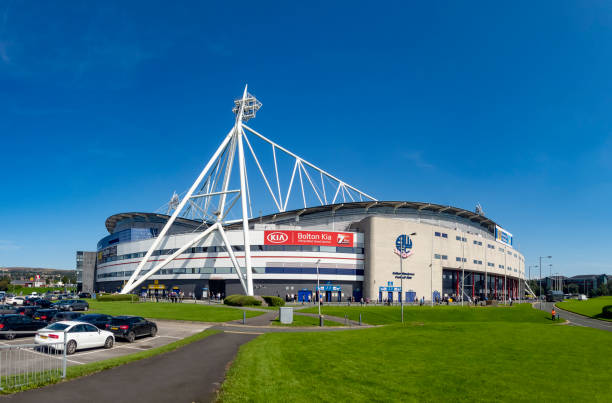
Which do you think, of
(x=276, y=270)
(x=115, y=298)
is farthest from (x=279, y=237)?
(x=115, y=298)

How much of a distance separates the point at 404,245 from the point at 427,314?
89.4ft

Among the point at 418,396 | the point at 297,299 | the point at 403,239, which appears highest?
the point at 403,239

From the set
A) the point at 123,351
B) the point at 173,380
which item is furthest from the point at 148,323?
the point at 173,380

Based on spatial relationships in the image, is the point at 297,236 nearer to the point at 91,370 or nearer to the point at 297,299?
the point at 297,299

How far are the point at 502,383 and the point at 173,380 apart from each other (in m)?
11.8

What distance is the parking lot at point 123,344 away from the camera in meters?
19.2

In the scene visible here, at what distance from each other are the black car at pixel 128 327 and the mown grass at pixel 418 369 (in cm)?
781

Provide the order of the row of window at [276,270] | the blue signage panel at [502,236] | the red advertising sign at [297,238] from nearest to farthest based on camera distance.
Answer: the row of window at [276,270], the red advertising sign at [297,238], the blue signage panel at [502,236]

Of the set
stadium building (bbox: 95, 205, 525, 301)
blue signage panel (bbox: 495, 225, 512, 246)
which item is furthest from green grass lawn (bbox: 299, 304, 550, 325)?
blue signage panel (bbox: 495, 225, 512, 246)

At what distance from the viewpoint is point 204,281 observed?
83.6 m

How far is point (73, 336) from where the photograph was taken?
20.9 metres

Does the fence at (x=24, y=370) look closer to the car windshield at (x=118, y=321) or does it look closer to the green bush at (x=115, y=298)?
the car windshield at (x=118, y=321)

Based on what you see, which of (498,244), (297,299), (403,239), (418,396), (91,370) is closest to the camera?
(418,396)

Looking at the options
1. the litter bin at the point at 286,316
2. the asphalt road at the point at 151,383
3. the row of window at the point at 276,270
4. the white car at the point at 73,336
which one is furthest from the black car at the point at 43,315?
the row of window at the point at 276,270
